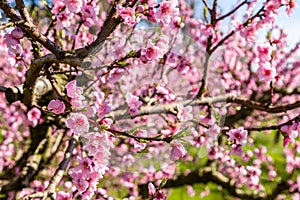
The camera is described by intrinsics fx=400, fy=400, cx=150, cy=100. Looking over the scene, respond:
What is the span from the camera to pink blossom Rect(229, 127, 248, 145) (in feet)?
8.52

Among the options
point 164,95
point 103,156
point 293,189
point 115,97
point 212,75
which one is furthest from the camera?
point 212,75

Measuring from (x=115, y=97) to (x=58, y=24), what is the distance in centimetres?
198

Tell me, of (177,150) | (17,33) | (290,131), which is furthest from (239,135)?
(17,33)

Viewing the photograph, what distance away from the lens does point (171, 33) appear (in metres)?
3.92

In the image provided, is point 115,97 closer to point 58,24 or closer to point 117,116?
point 117,116

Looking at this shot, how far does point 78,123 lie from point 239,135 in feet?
4.00

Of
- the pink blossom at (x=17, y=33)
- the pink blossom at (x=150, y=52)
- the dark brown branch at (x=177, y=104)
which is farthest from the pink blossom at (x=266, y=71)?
the pink blossom at (x=17, y=33)

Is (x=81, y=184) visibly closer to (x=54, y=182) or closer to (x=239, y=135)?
(x=54, y=182)

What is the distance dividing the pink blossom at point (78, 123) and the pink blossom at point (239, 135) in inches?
45.4

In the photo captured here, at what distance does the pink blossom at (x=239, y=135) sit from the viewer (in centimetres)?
260

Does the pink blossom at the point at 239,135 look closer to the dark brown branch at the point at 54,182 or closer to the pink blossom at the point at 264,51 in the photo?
the pink blossom at the point at 264,51

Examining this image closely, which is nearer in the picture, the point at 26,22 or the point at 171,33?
the point at 26,22

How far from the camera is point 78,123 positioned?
71.3 inches

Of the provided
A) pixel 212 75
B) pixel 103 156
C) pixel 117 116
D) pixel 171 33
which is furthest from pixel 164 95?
pixel 212 75
